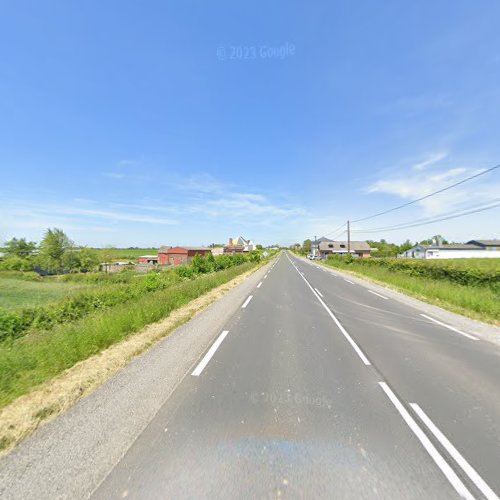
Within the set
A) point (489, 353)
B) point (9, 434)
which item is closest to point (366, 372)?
point (489, 353)

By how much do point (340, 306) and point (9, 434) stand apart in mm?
10171

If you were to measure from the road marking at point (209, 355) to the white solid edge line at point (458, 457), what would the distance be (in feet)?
11.7

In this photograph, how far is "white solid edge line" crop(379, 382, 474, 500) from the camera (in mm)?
2134

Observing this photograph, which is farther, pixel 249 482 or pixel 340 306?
pixel 340 306

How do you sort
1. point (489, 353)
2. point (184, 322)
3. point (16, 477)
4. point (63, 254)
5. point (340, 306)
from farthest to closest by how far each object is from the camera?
point (63, 254) → point (340, 306) → point (184, 322) → point (489, 353) → point (16, 477)

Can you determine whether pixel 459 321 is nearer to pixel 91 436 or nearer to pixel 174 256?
pixel 91 436

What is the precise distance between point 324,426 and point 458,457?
141 centimetres

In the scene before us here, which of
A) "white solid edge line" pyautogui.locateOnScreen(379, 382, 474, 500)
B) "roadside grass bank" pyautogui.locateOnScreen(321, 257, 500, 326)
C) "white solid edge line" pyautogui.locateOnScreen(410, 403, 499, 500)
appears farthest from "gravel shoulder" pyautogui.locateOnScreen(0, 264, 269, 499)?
"roadside grass bank" pyautogui.locateOnScreen(321, 257, 500, 326)

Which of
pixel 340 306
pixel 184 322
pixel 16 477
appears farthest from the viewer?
pixel 340 306

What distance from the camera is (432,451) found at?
2559 mm

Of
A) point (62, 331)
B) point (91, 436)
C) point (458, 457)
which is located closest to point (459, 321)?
point (458, 457)

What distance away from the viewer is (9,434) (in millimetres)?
2633

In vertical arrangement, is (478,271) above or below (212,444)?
above

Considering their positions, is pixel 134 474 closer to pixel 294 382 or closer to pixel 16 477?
pixel 16 477
